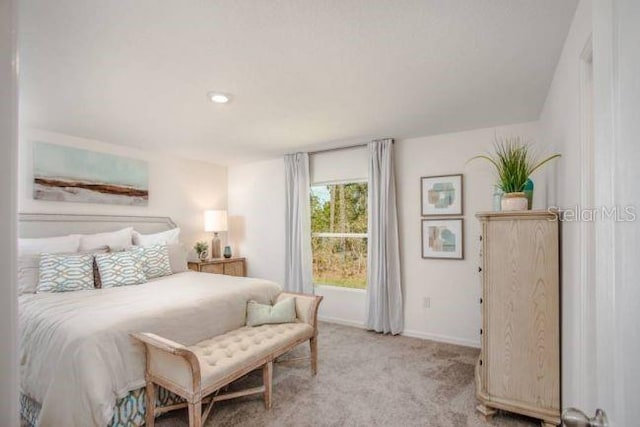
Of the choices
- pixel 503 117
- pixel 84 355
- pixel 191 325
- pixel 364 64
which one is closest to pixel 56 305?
pixel 84 355

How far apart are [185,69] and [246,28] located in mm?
659

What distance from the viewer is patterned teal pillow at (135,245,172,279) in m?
3.22

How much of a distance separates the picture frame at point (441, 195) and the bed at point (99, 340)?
239cm

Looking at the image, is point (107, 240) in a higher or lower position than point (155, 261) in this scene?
higher

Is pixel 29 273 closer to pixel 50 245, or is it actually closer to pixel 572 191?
pixel 50 245

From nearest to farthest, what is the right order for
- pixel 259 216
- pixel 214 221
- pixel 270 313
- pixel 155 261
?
pixel 270 313
pixel 155 261
pixel 214 221
pixel 259 216

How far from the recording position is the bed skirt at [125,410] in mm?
1885

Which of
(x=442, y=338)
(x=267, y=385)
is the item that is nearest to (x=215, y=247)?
(x=267, y=385)

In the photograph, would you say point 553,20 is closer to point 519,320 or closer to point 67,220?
point 519,320

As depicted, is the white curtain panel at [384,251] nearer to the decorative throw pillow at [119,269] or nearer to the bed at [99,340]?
the bed at [99,340]

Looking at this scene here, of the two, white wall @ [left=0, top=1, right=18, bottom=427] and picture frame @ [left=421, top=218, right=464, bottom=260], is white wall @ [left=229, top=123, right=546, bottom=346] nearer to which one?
picture frame @ [left=421, top=218, right=464, bottom=260]

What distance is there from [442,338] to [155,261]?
3315mm

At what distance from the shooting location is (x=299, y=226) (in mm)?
→ 4438

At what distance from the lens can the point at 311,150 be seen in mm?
4320
